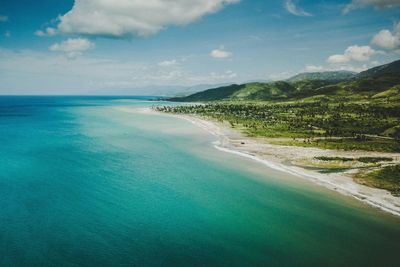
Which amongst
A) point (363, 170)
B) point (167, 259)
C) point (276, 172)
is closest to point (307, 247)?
point (167, 259)

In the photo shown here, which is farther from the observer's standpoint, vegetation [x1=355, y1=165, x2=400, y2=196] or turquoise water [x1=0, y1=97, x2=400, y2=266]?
vegetation [x1=355, y1=165, x2=400, y2=196]

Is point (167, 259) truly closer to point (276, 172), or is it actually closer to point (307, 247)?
point (307, 247)

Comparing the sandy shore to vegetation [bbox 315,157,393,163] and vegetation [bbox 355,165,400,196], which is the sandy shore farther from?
vegetation [bbox 315,157,393,163]

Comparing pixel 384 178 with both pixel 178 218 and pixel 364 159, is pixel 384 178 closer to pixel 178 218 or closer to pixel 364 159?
pixel 364 159

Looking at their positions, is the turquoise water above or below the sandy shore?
below

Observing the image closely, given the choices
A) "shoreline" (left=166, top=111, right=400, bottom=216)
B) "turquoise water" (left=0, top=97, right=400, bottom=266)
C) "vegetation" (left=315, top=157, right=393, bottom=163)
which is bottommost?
"turquoise water" (left=0, top=97, right=400, bottom=266)

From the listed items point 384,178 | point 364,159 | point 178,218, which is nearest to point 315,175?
point 384,178

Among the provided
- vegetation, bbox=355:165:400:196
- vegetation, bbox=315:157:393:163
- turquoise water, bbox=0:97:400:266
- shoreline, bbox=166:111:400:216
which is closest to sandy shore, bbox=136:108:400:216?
shoreline, bbox=166:111:400:216
